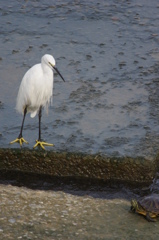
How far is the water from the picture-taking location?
15.9ft

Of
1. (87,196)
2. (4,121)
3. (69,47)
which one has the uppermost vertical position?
(69,47)

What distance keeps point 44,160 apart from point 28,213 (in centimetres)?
106

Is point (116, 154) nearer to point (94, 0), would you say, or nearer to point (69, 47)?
point (69, 47)

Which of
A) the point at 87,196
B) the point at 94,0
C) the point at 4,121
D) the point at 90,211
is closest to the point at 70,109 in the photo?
the point at 4,121

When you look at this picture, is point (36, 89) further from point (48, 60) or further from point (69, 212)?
point (69, 212)

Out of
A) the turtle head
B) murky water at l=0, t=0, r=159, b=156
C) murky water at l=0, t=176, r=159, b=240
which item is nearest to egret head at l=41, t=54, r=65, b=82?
murky water at l=0, t=0, r=159, b=156

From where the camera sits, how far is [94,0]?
398 inches

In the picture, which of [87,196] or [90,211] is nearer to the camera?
[90,211]

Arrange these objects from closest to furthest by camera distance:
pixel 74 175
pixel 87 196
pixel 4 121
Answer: pixel 87 196, pixel 74 175, pixel 4 121

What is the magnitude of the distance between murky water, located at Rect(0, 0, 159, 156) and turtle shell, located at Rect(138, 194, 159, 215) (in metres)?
0.79

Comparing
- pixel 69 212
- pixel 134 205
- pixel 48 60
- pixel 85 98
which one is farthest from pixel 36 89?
pixel 134 205

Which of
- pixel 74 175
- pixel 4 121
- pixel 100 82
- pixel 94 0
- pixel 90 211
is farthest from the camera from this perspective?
pixel 94 0

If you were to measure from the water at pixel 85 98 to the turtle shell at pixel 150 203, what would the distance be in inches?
4.8

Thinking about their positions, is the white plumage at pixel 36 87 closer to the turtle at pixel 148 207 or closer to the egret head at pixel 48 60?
the egret head at pixel 48 60
